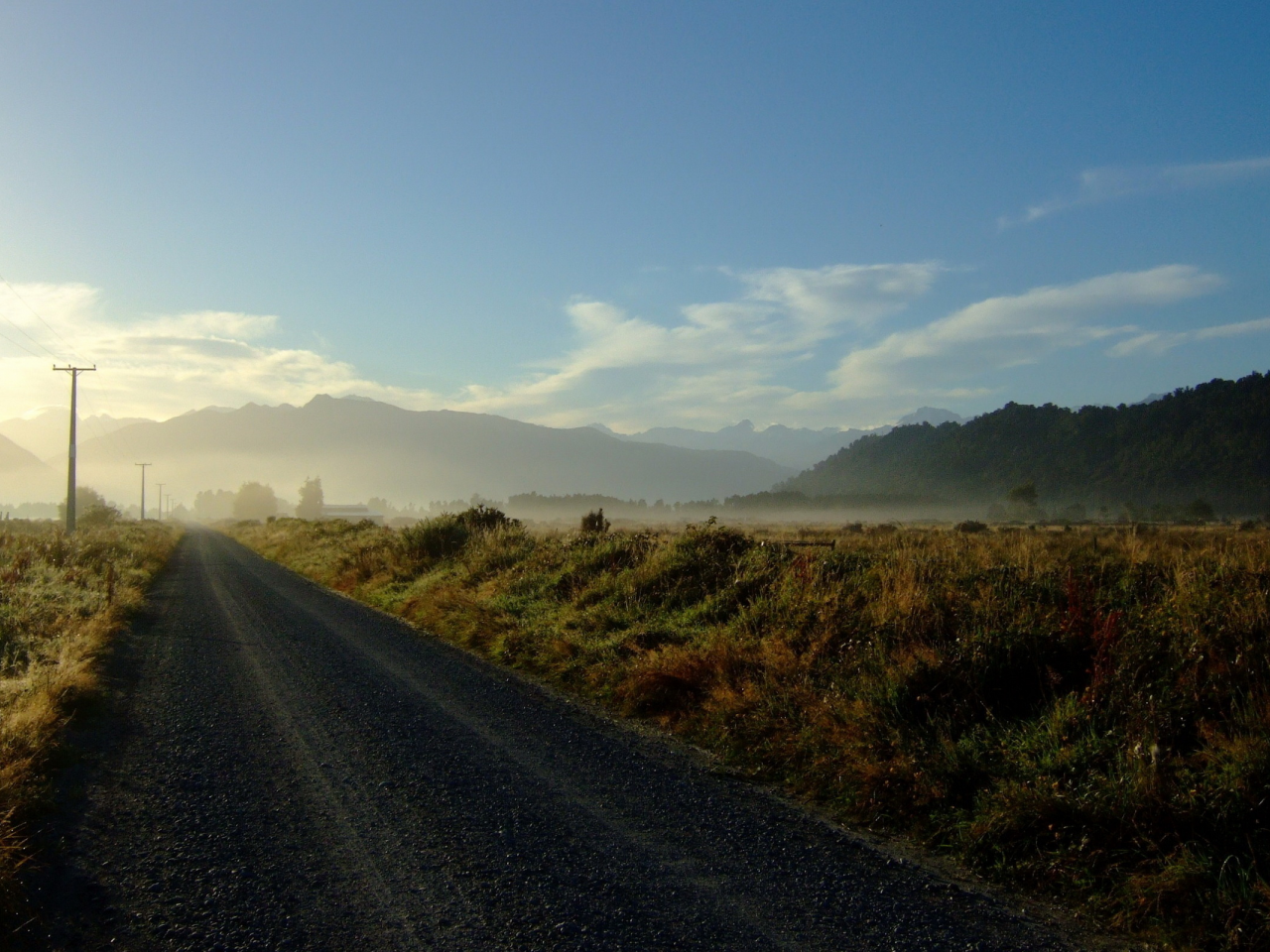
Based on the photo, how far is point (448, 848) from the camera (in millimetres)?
4691

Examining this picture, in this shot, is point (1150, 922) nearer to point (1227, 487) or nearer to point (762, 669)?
point (762, 669)

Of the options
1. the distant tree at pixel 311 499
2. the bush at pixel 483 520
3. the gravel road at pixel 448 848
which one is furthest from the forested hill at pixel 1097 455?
the distant tree at pixel 311 499

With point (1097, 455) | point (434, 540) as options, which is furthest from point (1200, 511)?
point (434, 540)

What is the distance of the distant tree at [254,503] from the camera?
18088 cm

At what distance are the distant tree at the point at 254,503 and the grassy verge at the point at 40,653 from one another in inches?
6704

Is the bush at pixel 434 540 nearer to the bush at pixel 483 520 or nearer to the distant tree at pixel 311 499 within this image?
the bush at pixel 483 520

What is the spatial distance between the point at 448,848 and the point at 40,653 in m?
8.47

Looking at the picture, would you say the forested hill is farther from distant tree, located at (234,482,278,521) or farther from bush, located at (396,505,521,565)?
distant tree, located at (234,482,278,521)

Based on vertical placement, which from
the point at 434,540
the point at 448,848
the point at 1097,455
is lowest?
the point at 448,848

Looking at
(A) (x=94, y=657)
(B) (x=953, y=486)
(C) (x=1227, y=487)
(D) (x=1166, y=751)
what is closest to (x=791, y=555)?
(D) (x=1166, y=751)

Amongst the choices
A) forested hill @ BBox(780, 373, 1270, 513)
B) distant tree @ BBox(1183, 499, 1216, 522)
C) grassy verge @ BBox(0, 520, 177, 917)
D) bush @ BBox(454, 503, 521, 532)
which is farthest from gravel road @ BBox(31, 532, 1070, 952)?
forested hill @ BBox(780, 373, 1270, 513)

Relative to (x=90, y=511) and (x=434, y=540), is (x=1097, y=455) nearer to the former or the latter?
(x=434, y=540)

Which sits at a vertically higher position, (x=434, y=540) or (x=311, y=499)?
(x=311, y=499)

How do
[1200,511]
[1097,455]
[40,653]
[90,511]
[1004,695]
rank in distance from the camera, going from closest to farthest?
[1004,695] → [40,653] → [1200,511] → [90,511] → [1097,455]
